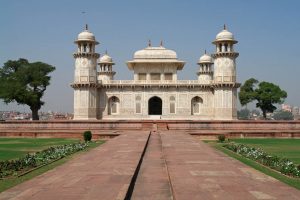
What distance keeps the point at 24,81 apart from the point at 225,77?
67.6 ft

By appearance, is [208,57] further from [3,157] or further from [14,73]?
[3,157]

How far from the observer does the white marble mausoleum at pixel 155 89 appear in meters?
38.6

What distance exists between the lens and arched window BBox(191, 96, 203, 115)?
41.1 metres

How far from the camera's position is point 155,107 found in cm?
4309

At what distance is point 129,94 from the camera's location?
41.0m

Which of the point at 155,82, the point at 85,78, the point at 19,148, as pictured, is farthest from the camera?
A: the point at 155,82

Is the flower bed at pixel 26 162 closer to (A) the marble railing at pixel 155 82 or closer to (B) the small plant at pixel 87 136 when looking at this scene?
(B) the small plant at pixel 87 136

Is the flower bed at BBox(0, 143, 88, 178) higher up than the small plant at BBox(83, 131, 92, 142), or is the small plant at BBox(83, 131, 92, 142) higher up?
the small plant at BBox(83, 131, 92, 142)

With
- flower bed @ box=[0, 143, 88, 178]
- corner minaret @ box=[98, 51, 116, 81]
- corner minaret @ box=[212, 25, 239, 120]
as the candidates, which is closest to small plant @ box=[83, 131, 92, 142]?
flower bed @ box=[0, 143, 88, 178]

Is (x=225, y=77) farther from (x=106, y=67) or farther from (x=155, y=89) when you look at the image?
(x=106, y=67)

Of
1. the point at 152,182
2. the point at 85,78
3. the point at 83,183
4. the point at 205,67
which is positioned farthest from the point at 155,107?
the point at 83,183

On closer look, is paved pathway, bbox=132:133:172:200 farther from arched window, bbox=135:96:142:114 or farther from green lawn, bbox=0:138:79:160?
arched window, bbox=135:96:142:114

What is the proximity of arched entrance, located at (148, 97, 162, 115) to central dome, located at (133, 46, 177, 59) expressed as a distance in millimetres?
4280

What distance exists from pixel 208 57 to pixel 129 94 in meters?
12.0
